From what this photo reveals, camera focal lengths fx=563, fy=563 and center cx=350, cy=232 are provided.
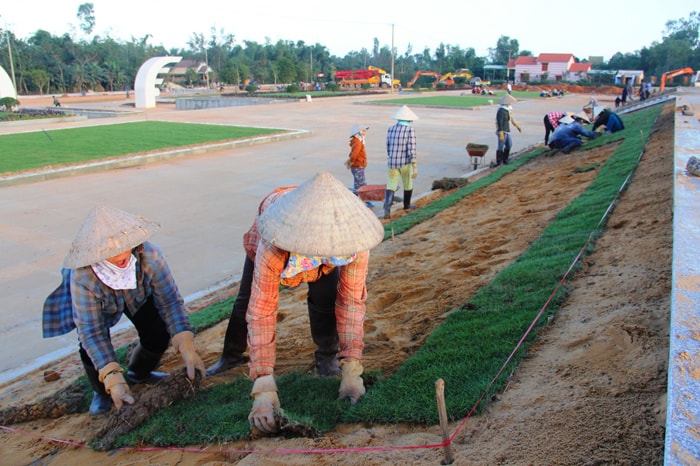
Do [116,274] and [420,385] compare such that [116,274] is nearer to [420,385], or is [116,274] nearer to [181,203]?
[420,385]

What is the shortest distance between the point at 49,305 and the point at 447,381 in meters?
2.52

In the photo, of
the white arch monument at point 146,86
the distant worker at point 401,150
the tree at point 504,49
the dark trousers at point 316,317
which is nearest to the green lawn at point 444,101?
the white arch monument at point 146,86

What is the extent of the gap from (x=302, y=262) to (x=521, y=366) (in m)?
1.34

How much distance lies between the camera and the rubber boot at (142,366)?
3.98 m

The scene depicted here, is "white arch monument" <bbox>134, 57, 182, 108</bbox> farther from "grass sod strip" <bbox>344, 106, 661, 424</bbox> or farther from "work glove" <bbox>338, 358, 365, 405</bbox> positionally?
"work glove" <bbox>338, 358, 365, 405</bbox>

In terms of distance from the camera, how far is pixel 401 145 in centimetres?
912

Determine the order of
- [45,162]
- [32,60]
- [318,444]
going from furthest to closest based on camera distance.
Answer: [32,60] < [45,162] < [318,444]

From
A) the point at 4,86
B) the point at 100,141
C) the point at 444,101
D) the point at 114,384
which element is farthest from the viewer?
the point at 444,101

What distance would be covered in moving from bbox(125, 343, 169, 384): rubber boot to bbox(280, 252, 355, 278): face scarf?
159 centimetres

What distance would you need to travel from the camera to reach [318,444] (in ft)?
8.73

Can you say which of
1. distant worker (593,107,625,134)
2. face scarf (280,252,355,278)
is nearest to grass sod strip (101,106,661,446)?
face scarf (280,252,355,278)

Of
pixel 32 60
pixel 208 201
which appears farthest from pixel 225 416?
pixel 32 60

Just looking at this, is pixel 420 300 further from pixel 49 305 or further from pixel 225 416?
pixel 49 305

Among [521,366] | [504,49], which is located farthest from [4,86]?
[504,49]
